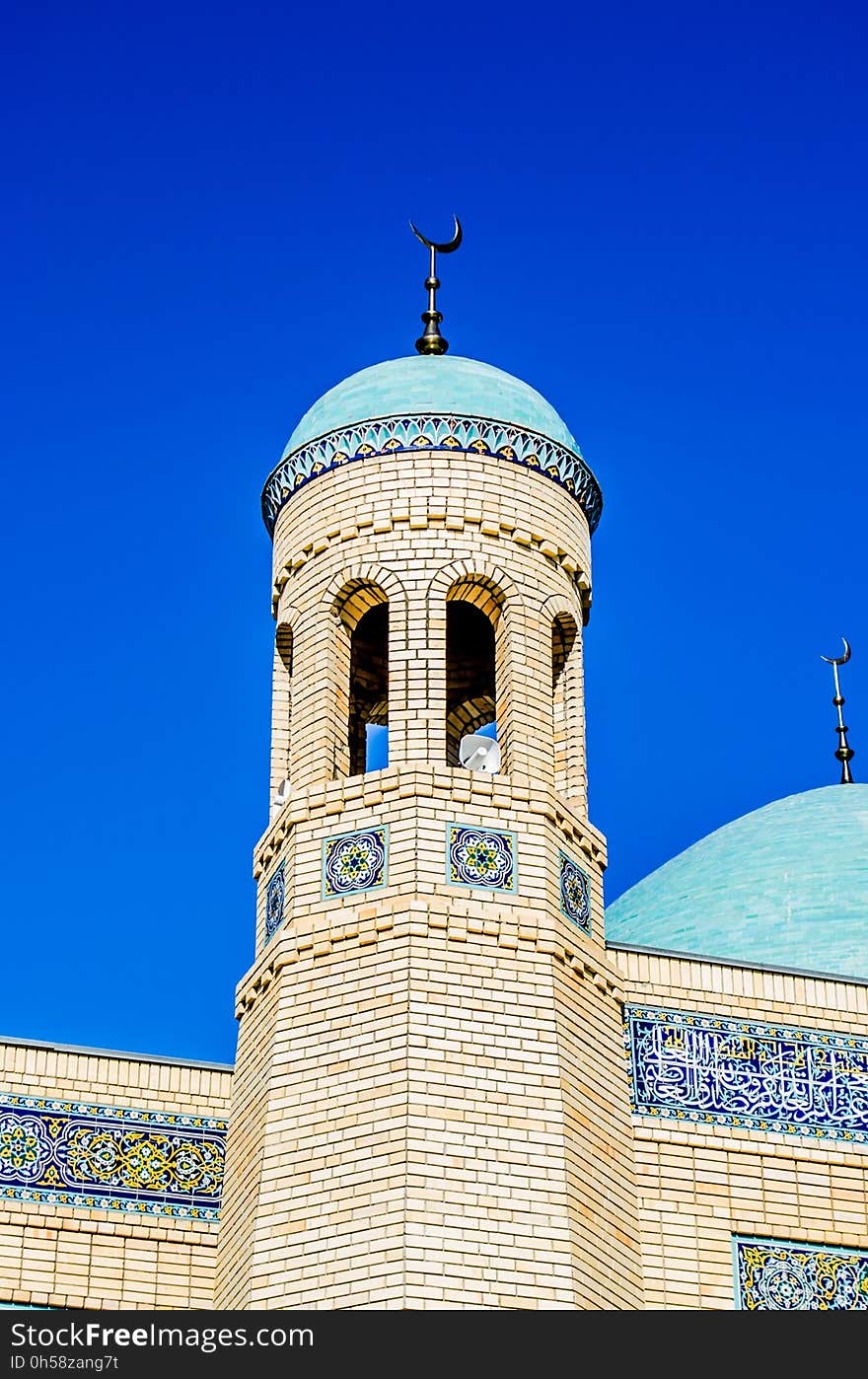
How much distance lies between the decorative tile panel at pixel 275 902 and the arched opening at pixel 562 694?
4.30ft

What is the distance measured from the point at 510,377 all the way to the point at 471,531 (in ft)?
3.66

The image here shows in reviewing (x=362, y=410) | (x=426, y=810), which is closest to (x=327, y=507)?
(x=362, y=410)

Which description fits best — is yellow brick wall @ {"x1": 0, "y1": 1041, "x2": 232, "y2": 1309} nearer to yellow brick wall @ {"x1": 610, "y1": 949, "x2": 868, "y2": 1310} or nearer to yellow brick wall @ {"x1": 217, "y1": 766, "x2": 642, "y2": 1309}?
yellow brick wall @ {"x1": 217, "y1": 766, "x2": 642, "y2": 1309}

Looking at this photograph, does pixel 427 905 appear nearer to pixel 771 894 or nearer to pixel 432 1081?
pixel 432 1081

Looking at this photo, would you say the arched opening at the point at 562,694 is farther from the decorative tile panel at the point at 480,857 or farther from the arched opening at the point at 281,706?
the arched opening at the point at 281,706

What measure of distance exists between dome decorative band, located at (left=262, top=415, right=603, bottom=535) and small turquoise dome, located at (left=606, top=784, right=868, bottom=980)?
7.59 ft

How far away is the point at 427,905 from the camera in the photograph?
10.1 m

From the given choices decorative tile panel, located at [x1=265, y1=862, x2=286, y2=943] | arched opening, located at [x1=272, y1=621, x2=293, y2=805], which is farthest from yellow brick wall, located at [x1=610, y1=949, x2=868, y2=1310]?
arched opening, located at [x1=272, y1=621, x2=293, y2=805]

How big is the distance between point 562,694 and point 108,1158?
288 cm
